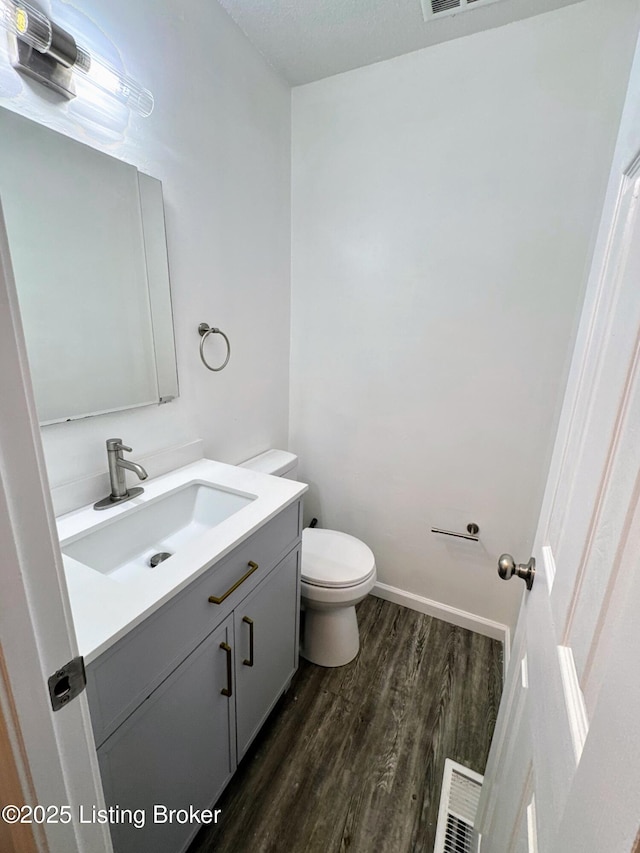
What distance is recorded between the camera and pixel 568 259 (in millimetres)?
1382

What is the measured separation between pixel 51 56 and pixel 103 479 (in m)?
1.10

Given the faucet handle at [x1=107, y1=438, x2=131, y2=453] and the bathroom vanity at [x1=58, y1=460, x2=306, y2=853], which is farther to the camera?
the faucet handle at [x1=107, y1=438, x2=131, y2=453]

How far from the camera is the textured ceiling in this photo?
4.20ft

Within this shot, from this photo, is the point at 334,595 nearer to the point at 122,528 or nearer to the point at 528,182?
the point at 122,528

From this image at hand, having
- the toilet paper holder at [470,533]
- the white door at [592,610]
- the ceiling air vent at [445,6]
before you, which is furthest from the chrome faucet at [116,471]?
the ceiling air vent at [445,6]

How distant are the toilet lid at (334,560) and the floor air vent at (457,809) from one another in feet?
2.25

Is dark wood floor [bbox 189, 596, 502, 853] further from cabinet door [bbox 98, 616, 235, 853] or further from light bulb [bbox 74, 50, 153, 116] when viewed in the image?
light bulb [bbox 74, 50, 153, 116]

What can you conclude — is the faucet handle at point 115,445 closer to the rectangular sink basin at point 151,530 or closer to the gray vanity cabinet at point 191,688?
the rectangular sink basin at point 151,530

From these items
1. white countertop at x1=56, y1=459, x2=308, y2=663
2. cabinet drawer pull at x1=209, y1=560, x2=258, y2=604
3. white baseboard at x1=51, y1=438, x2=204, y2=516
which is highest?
white baseboard at x1=51, y1=438, x2=204, y2=516

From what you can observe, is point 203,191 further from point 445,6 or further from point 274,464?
point 274,464

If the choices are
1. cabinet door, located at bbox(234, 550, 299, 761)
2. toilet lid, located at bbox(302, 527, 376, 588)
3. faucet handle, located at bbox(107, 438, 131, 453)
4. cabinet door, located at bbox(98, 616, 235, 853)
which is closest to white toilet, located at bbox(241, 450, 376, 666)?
toilet lid, located at bbox(302, 527, 376, 588)

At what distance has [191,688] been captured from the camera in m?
0.93

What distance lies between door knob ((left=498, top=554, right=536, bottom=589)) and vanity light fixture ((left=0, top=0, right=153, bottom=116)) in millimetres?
1552

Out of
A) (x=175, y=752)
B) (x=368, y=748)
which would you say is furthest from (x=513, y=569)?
(x=368, y=748)
